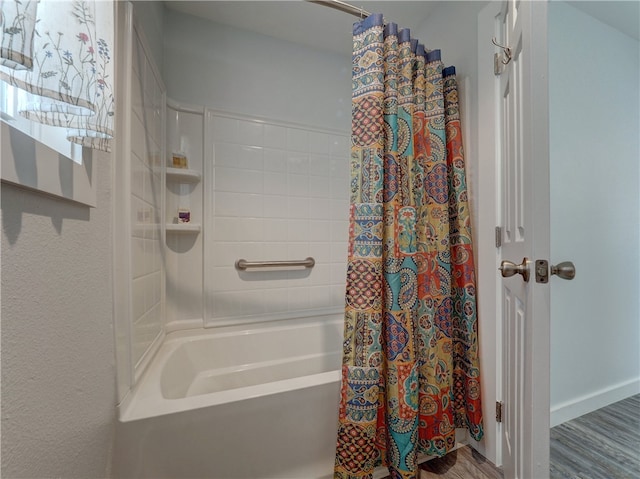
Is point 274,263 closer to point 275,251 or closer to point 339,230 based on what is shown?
point 275,251

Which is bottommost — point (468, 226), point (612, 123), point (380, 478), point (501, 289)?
point (380, 478)

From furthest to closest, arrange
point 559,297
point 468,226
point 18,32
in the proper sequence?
point 559,297, point 468,226, point 18,32

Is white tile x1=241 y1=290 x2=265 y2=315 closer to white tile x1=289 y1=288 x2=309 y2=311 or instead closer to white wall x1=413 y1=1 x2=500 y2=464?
white tile x1=289 y1=288 x2=309 y2=311

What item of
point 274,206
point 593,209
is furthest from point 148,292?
point 593,209

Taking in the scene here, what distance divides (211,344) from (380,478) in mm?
1107

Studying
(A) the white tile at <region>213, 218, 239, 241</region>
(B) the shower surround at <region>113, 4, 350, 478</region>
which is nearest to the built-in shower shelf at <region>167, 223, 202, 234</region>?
(B) the shower surround at <region>113, 4, 350, 478</region>

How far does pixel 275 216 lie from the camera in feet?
6.01

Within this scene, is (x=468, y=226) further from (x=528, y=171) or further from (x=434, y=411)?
(x=434, y=411)

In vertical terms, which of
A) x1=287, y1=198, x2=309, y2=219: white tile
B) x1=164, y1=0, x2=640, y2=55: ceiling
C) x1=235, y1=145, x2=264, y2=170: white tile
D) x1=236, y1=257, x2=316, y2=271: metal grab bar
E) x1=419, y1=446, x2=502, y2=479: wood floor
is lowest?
x1=419, y1=446, x2=502, y2=479: wood floor

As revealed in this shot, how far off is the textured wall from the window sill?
2 cm

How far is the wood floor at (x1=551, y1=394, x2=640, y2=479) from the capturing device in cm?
120

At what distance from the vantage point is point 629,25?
5.48 feet

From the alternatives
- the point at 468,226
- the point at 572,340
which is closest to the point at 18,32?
the point at 468,226

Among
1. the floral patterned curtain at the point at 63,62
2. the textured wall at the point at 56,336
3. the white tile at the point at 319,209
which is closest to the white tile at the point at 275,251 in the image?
the white tile at the point at 319,209
